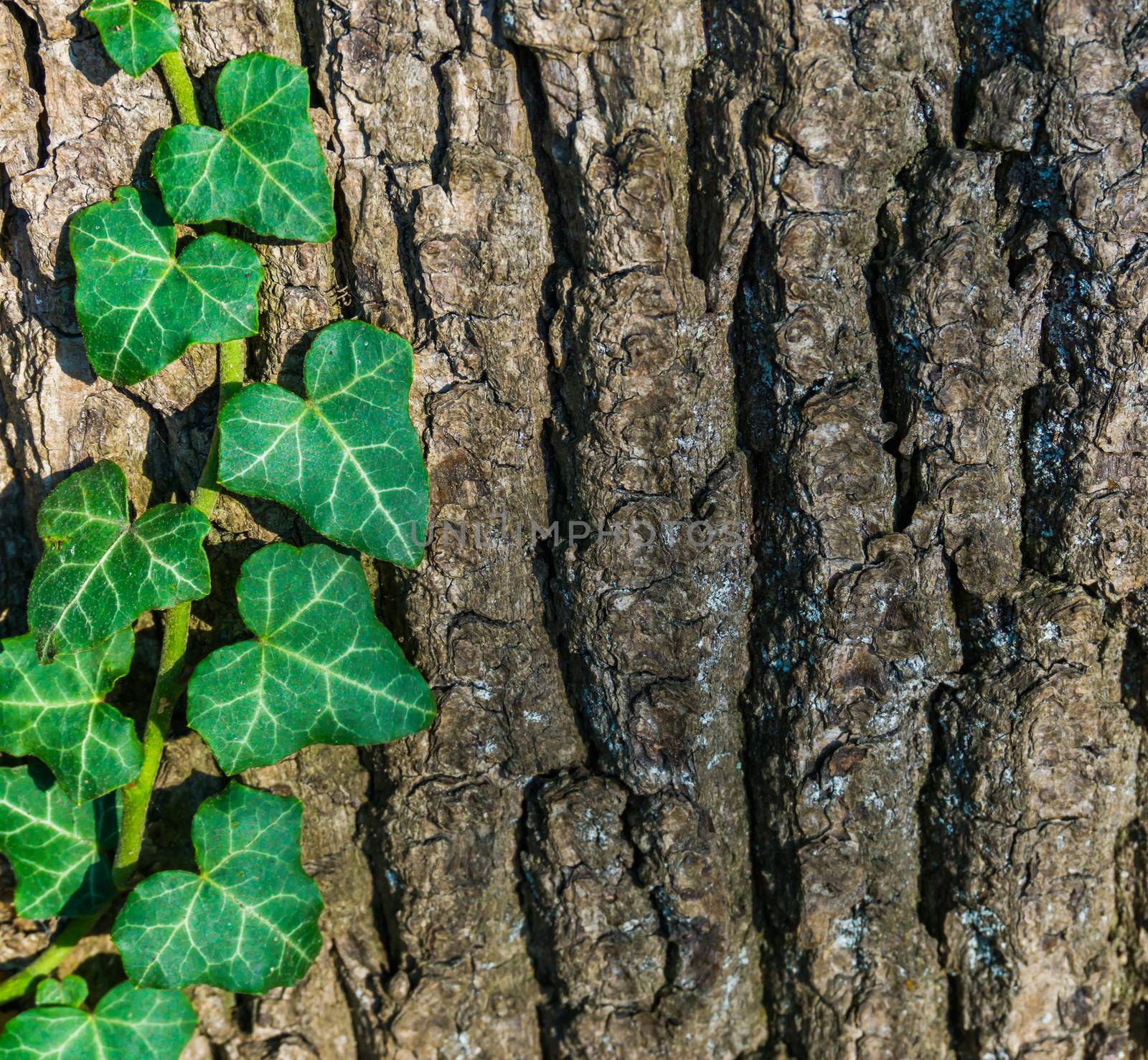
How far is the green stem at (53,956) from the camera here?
Answer: 1.32 meters

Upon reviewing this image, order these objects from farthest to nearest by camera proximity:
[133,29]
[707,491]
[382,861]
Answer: [382,861]
[707,491]
[133,29]

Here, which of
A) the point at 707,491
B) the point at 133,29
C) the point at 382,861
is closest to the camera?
the point at 133,29

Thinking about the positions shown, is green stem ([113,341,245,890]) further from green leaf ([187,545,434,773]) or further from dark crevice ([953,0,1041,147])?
dark crevice ([953,0,1041,147])

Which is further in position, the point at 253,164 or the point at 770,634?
the point at 770,634

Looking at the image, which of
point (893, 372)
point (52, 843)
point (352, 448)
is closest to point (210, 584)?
point (352, 448)

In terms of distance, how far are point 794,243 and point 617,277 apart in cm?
23

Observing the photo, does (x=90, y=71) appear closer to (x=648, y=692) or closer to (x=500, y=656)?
(x=500, y=656)

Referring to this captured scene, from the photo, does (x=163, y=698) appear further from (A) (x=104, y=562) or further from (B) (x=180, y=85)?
(B) (x=180, y=85)

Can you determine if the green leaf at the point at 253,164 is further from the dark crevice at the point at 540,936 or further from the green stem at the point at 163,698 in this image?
the dark crevice at the point at 540,936

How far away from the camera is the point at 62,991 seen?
1306 mm

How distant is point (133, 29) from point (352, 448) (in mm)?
563

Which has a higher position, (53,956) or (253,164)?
(253,164)

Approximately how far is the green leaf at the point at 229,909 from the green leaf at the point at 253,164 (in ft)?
2.45

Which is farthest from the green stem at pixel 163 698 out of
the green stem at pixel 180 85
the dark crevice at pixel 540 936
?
the dark crevice at pixel 540 936
